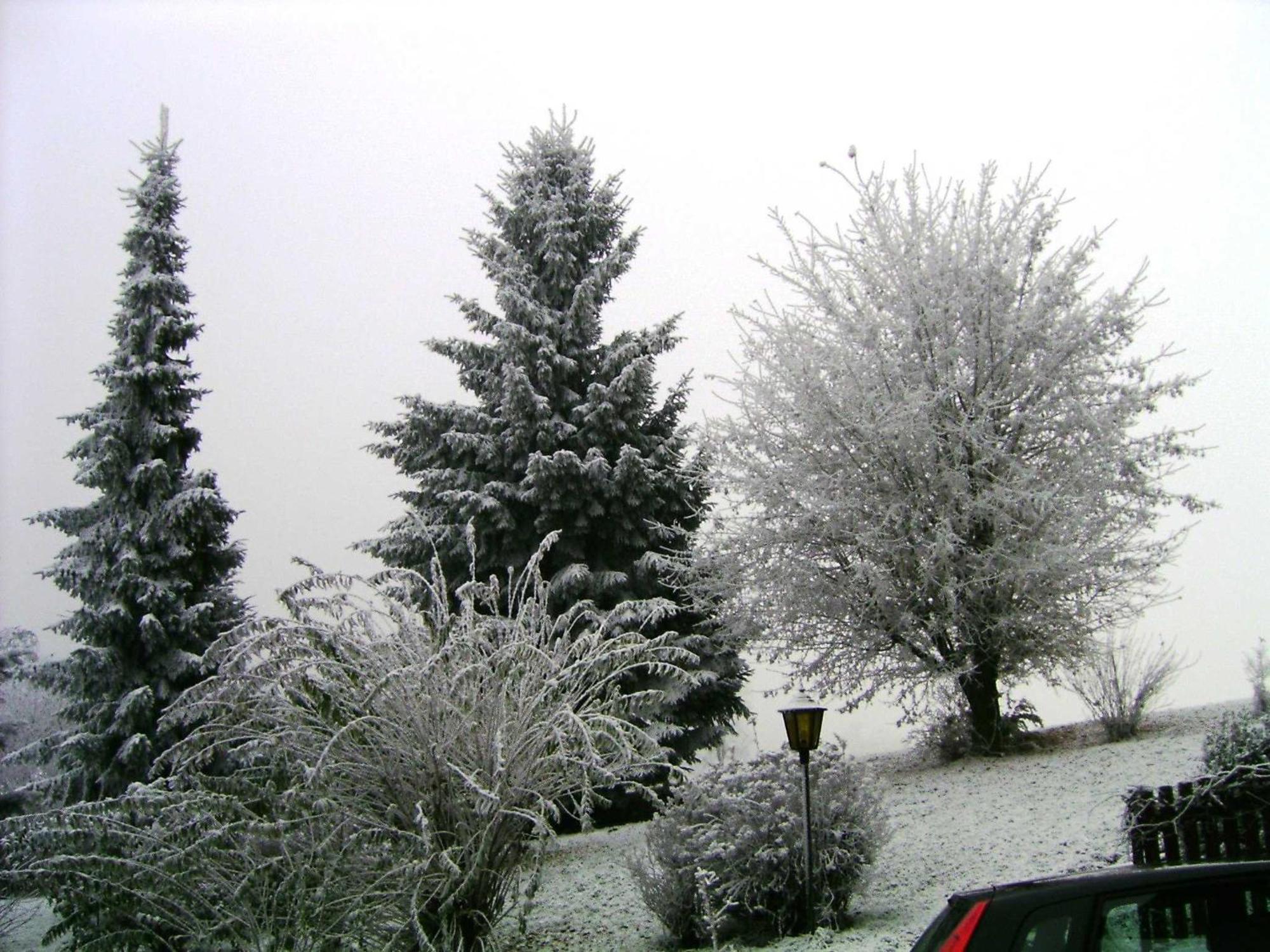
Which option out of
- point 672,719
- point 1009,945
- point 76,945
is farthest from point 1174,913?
point 672,719

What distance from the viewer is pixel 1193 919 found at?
337 cm

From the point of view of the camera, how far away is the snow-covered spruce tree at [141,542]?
10555 mm

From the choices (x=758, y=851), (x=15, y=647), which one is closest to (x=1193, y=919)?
(x=758, y=851)

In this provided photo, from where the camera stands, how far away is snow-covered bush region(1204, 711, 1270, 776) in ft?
23.7

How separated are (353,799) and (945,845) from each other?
437 centimetres

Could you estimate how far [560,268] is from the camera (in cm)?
1336

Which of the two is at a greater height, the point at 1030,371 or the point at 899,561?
the point at 1030,371

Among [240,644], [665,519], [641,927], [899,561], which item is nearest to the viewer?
[240,644]

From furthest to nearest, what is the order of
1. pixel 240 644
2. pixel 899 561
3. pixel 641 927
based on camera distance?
1. pixel 899 561
2. pixel 641 927
3. pixel 240 644

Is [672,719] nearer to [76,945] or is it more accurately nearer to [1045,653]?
[1045,653]

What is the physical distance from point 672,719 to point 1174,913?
9125 millimetres

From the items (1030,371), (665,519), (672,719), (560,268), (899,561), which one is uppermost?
(560,268)

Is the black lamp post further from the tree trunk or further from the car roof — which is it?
the tree trunk

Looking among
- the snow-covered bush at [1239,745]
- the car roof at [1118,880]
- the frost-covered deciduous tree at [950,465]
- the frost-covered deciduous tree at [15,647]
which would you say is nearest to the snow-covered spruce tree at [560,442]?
the frost-covered deciduous tree at [950,465]
